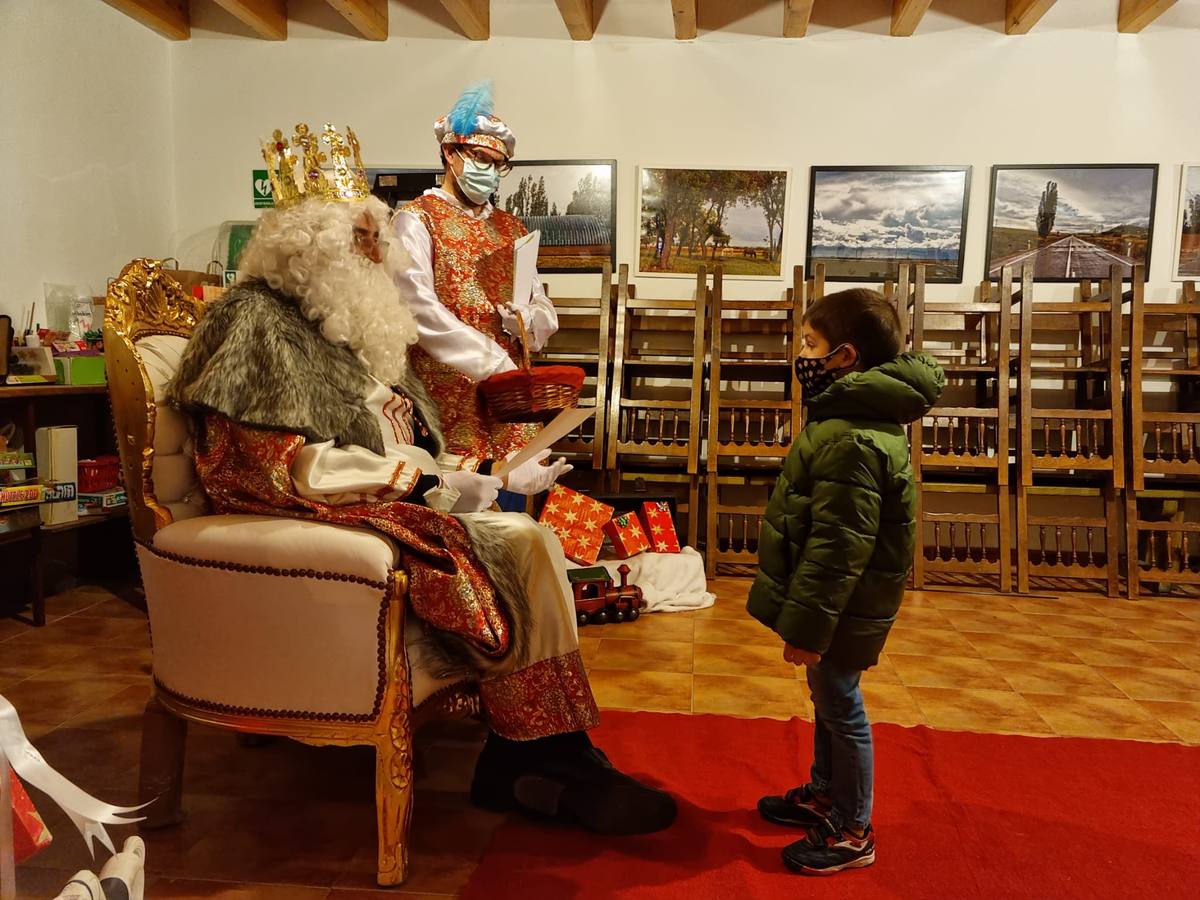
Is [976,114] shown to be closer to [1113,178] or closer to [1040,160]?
[1040,160]

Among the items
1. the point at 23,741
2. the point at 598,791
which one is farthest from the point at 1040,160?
the point at 23,741

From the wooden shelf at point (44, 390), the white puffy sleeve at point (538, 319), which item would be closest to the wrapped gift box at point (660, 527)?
the white puffy sleeve at point (538, 319)

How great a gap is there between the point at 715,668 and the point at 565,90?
10.7ft

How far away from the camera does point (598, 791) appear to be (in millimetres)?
1824

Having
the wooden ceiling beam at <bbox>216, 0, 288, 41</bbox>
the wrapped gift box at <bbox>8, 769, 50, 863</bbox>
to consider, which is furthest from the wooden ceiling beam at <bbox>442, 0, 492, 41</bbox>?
the wrapped gift box at <bbox>8, 769, 50, 863</bbox>

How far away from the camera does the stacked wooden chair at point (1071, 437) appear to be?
4094mm

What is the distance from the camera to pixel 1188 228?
14.4 feet

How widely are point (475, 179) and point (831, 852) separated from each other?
2044 millimetres

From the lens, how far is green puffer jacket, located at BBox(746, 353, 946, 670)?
1.53 m

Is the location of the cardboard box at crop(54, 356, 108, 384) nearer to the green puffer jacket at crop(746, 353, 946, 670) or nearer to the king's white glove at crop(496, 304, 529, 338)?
the king's white glove at crop(496, 304, 529, 338)

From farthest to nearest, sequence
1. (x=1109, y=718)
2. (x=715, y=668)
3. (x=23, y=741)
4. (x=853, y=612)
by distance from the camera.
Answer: (x=715, y=668), (x=1109, y=718), (x=853, y=612), (x=23, y=741)

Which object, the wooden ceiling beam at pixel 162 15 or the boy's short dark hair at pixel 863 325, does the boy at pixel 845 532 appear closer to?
the boy's short dark hair at pixel 863 325

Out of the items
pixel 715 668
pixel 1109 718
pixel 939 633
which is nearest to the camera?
pixel 1109 718

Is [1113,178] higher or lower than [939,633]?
higher
